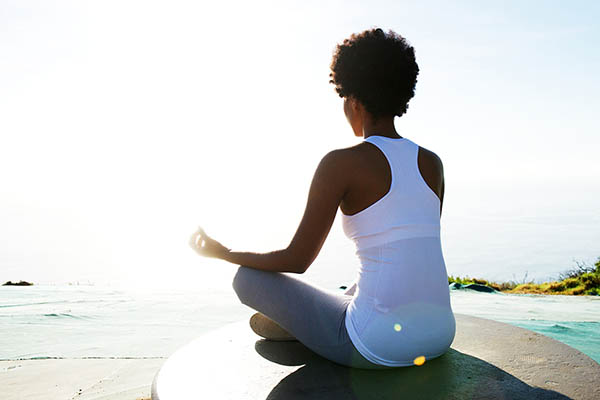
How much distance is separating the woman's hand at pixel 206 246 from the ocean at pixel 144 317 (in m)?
1.94

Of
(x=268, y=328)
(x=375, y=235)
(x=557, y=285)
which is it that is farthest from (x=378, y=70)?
(x=557, y=285)

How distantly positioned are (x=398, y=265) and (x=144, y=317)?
4.12 metres

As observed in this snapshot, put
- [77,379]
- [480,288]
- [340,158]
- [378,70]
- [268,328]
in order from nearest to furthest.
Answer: [340,158] < [378,70] < [268,328] < [77,379] < [480,288]

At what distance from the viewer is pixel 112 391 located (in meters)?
3.12

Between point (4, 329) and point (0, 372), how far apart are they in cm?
124

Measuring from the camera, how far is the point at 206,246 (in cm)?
236

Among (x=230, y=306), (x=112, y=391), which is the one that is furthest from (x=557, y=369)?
(x=230, y=306)

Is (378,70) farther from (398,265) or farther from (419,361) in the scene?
(419,361)

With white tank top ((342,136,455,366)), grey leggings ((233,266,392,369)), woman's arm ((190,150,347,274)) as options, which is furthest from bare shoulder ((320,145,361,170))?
grey leggings ((233,266,392,369))

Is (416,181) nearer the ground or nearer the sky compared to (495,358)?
nearer the sky

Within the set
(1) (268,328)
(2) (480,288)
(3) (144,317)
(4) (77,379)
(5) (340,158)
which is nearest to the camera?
(5) (340,158)

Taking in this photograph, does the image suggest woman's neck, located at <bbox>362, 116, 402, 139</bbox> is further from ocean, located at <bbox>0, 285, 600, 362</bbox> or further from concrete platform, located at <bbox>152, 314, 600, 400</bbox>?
ocean, located at <bbox>0, 285, 600, 362</bbox>

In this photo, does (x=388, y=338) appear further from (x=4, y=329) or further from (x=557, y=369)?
(x=4, y=329)

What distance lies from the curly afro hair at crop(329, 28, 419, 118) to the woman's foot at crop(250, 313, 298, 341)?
1297mm
